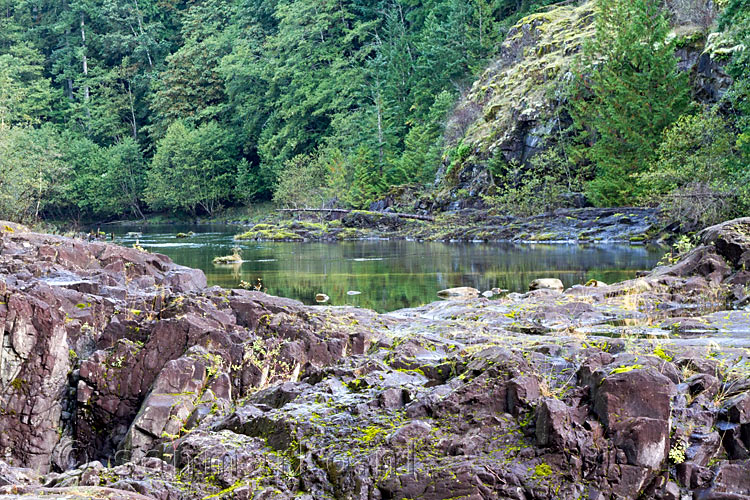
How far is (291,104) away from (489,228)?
41.2 metres

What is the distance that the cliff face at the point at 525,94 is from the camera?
44.6 m

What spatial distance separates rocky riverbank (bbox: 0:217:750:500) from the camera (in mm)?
6363

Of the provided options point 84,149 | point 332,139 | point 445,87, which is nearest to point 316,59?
point 332,139

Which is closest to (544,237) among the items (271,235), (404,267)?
(404,267)

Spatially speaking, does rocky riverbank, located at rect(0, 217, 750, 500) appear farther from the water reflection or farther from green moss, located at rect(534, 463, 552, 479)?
the water reflection

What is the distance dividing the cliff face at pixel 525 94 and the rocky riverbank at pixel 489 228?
13.2 ft

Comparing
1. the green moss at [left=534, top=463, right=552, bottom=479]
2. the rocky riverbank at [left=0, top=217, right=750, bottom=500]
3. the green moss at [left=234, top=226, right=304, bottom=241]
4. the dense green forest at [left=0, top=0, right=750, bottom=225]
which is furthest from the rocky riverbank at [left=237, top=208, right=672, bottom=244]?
the green moss at [left=534, top=463, right=552, bottom=479]

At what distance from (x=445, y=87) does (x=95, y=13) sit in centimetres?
5937

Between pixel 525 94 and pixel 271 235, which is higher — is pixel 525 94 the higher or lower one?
the higher one

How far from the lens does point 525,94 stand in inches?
2058

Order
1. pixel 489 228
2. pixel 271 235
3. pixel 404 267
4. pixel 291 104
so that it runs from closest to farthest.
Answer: pixel 404 267 → pixel 489 228 → pixel 271 235 → pixel 291 104

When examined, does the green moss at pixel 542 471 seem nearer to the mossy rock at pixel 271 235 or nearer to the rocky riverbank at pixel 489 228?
the rocky riverbank at pixel 489 228

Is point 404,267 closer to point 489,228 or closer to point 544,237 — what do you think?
point 544,237

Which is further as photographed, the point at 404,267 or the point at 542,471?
the point at 404,267
